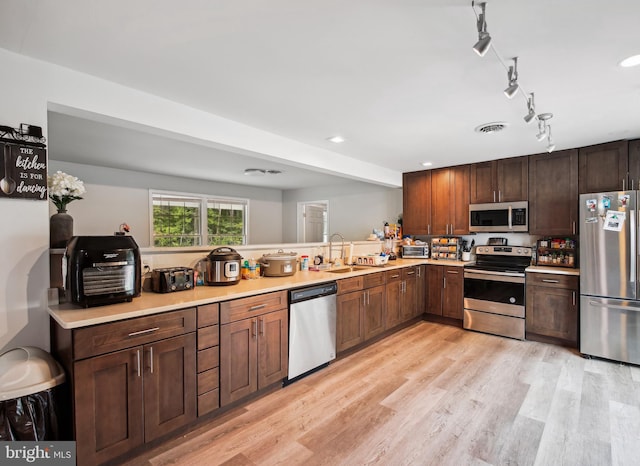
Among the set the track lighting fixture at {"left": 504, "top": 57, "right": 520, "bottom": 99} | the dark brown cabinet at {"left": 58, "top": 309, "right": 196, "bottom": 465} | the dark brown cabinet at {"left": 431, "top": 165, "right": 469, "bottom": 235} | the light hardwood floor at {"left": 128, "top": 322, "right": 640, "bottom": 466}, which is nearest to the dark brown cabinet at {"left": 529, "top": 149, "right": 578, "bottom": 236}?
the dark brown cabinet at {"left": 431, "top": 165, "right": 469, "bottom": 235}

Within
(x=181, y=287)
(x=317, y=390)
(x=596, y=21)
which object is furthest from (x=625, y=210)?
(x=181, y=287)

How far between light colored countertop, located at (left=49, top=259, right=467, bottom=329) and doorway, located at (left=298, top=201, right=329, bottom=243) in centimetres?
415

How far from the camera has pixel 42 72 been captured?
186 cm

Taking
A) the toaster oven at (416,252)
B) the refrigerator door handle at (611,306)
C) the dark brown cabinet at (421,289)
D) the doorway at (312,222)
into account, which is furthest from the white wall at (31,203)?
the doorway at (312,222)

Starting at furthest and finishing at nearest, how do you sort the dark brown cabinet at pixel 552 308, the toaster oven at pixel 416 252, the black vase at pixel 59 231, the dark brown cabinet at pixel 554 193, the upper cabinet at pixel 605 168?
the toaster oven at pixel 416 252 < the dark brown cabinet at pixel 554 193 < the dark brown cabinet at pixel 552 308 < the upper cabinet at pixel 605 168 < the black vase at pixel 59 231

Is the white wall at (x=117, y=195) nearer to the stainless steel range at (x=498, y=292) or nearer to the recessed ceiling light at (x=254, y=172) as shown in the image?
the recessed ceiling light at (x=254, y=172)

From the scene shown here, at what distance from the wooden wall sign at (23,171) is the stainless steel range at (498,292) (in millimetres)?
4389

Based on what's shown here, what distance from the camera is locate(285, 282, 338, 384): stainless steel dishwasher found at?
2.67 metres

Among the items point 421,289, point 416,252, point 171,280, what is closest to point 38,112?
point 171,280

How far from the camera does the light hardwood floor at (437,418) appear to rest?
186 centimetres

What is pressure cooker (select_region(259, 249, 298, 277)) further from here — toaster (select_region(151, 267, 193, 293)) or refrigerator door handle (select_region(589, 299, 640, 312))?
refrigerator door handle (select_region(589, 299, 640, 312))

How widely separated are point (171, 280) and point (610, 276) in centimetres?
409

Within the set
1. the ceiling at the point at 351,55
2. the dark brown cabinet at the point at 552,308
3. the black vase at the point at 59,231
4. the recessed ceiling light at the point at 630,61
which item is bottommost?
the dark brown cabinet at the point at 552,308

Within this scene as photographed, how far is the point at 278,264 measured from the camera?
3.07 m
